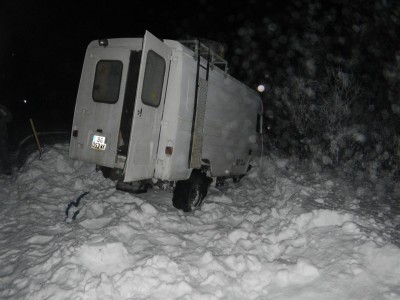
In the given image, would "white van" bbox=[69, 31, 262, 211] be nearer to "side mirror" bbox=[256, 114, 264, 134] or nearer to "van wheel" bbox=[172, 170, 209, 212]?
"van wheel" bbox=[172, 170, 209, 212]

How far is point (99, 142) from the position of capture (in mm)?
6074

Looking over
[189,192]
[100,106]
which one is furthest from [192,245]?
[100,106]

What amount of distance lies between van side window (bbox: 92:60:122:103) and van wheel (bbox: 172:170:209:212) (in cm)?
220

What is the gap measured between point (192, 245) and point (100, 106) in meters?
3.03

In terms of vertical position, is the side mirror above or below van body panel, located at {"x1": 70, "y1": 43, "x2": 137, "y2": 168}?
above

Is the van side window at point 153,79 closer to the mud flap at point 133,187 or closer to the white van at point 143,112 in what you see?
the white van at point 143,112

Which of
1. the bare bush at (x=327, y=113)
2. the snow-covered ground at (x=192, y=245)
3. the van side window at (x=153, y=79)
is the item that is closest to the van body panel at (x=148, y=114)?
the van side window at (x=153, y=79)

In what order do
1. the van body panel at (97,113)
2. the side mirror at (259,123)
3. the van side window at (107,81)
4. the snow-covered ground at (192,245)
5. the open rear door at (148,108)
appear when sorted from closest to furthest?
the snow-covered ground at (192,245) < the open rear door at (148,108) < the van body panel at (97,113) < the van side window at (107,81) < the side mirror at (259,123)

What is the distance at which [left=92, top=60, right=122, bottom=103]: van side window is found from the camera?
615cm

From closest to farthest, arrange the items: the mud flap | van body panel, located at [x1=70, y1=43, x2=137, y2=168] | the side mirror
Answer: van body panel, located at [x1=70, y1=43, x2=137, y2=168] → the mud flap → the side mirror

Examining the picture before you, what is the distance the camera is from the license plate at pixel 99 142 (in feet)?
19.8

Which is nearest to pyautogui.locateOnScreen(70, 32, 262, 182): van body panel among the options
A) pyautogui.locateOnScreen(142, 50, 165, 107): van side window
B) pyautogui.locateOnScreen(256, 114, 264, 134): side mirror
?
pyautogui.locateOnScreen(142, 50, 165, 107): van side window

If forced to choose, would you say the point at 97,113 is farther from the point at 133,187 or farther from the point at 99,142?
the point at 133,187

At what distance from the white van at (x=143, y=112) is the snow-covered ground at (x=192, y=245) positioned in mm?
844
